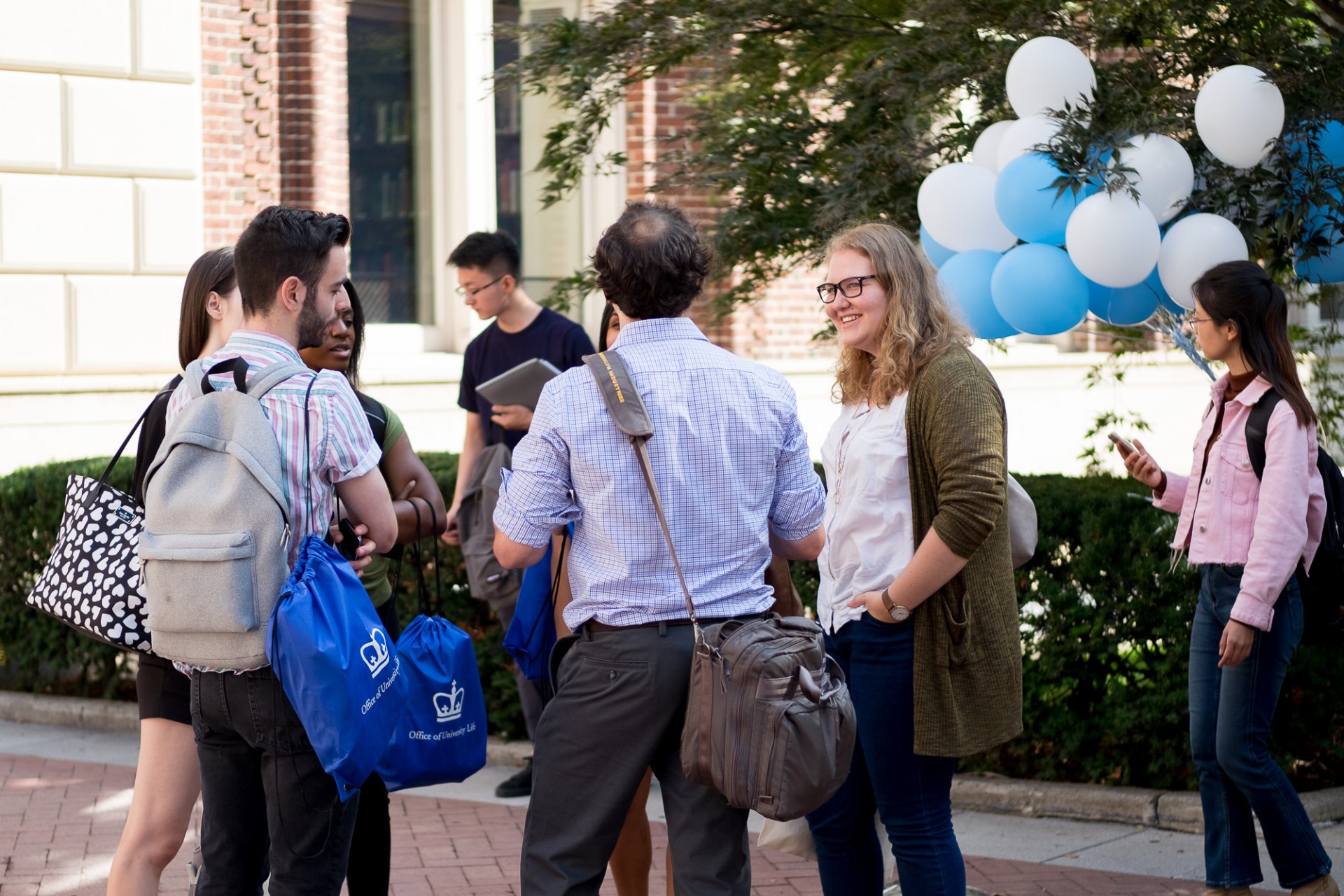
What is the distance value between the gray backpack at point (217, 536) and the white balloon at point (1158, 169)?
289 centimetres

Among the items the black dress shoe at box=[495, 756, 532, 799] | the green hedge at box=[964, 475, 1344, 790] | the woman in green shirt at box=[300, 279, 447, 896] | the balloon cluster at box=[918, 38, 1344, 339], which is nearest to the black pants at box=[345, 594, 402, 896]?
the woman in green shirt at box=[300, 279, 447, 896]

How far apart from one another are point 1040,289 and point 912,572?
1.69 metres

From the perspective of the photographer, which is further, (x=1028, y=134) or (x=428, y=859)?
(x=428, y=859)

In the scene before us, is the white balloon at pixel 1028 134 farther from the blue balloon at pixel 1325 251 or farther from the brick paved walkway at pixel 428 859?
the brick paved walkway at pixel 428 859

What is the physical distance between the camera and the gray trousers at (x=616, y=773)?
110 inches

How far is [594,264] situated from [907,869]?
1.50 m

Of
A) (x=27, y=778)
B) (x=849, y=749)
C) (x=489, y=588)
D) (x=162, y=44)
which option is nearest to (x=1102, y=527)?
(x=489, y=588)

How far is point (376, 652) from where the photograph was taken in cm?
279

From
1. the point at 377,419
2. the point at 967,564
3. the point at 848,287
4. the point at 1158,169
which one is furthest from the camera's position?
the point at 1158,169

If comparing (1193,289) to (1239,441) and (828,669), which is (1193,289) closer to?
(1239,441)

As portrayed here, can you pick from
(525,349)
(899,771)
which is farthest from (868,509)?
(525,349)

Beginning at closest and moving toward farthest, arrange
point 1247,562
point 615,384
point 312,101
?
point 615,384 → point 1247,562 → point 312,101

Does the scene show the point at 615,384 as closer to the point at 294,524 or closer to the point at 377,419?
the point at 294,524

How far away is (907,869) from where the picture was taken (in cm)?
322
